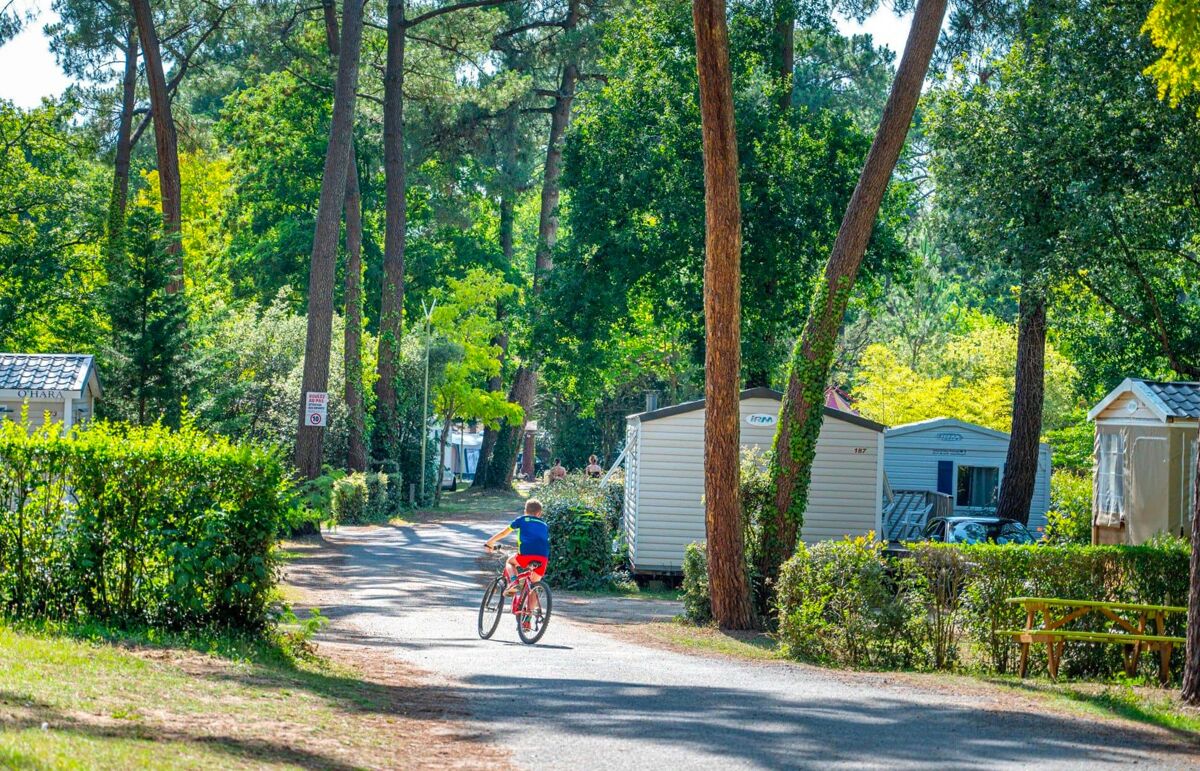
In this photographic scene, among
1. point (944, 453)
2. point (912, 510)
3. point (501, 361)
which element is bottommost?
point (912, 510)

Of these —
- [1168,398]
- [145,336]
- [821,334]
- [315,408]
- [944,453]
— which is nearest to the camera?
[821,334]

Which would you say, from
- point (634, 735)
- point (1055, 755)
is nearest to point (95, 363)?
point (634, 735)

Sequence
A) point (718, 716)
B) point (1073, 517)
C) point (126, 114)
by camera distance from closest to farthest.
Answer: point (718, 716) → point (1073, 517) → point (126, 114)

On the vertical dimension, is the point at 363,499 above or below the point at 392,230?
below

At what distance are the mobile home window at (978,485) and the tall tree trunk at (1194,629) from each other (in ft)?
77.8

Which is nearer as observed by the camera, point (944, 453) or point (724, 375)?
point (724, 375)

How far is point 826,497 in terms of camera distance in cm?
2278

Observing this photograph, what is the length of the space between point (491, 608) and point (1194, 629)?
284 inches

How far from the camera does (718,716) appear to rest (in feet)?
30.9

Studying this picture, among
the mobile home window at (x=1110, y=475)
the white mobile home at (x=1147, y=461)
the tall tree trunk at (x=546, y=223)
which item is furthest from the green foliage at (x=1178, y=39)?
the tall tree trunk at (x=546, y=223)

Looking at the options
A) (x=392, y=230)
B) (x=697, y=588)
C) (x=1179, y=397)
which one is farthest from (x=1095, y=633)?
(x=392, y=230)

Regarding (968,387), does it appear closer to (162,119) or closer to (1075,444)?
(1075,444)

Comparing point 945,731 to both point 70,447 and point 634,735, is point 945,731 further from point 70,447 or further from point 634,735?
point 70,447

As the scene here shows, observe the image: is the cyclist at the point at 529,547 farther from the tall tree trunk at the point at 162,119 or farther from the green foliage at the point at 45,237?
the green foliage at the point at 45,237
